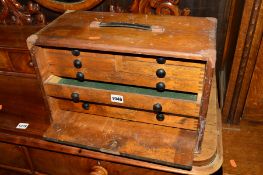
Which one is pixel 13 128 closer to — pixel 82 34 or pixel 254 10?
pixel 82 34

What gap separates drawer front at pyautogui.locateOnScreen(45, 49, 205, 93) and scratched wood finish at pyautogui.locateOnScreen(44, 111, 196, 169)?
26 cm

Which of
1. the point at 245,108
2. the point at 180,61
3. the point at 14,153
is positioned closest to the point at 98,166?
the point at 14,153

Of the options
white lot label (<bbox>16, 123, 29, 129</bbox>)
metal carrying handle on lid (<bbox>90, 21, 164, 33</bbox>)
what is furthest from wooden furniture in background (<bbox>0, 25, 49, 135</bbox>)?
metal carrying handle on lid (<bbox>90, 21, 164, 33</bbox>)

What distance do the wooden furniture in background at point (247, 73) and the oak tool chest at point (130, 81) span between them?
322mm

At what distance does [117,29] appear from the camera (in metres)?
1.25

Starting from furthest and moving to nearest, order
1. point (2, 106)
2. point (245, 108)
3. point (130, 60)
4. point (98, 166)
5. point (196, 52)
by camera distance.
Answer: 1. point (245, 108)
2. point (2, 106)
3. point (98, 166)
4. point (130, 60)
5. point (196, 52)

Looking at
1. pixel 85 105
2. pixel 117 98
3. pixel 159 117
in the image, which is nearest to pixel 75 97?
pixel 85 105

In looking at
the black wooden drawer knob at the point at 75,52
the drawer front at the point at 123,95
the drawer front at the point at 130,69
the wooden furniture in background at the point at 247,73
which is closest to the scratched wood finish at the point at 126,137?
the drawer front at the point at 123,95

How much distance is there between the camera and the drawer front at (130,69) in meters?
1.11

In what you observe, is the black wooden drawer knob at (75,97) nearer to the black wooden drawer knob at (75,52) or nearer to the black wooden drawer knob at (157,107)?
the black wooden drawer knob at (75,52)

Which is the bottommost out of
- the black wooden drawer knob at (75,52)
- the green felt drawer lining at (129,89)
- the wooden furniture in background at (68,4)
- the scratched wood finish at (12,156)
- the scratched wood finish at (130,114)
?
the scratched wood finish at (12,156)

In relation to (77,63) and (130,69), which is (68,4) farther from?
(130,69)

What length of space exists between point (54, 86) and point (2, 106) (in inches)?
23.5

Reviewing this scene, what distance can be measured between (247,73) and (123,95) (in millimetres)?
863
